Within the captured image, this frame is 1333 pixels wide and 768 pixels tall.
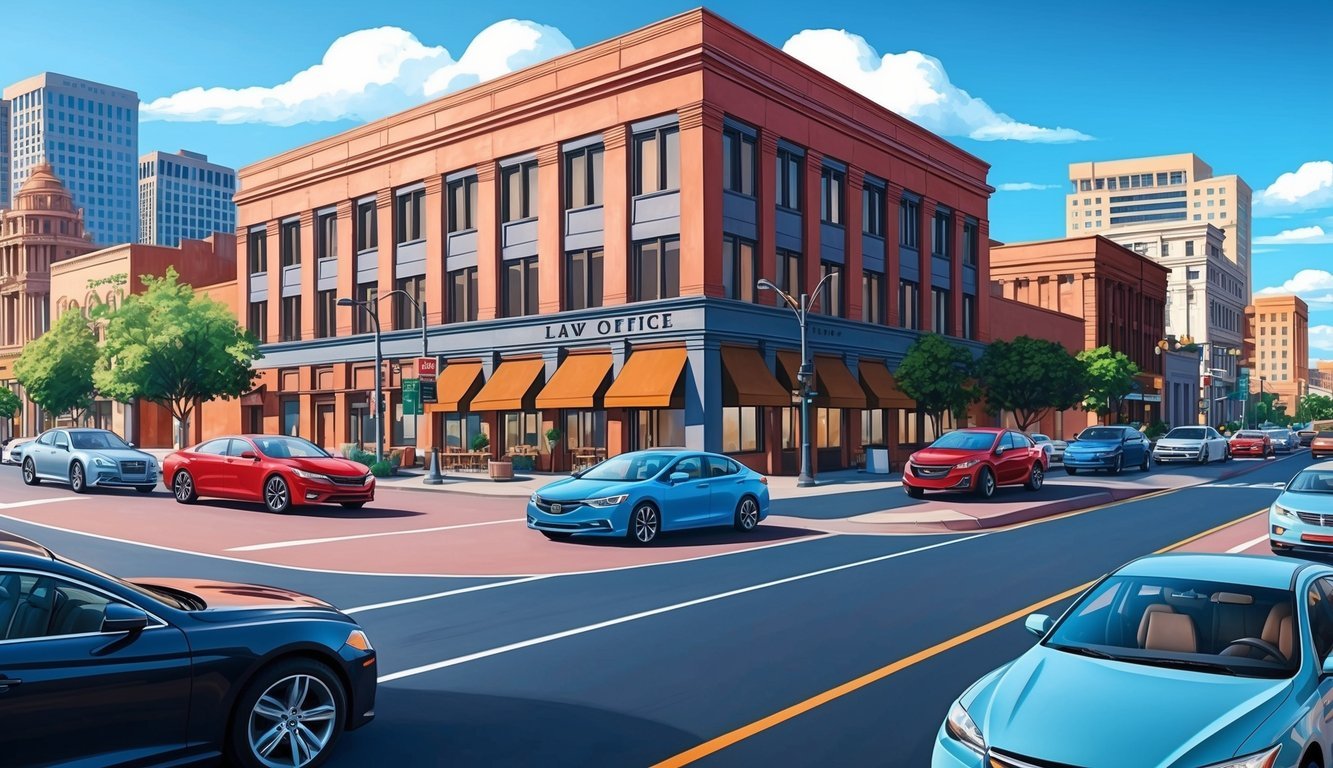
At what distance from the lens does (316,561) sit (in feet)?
50.6

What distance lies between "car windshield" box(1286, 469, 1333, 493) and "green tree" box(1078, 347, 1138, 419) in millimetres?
51277

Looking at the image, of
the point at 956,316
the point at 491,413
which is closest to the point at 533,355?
the point at 491,413

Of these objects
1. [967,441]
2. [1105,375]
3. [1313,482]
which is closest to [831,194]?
[967,441]

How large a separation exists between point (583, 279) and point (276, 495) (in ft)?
64.8

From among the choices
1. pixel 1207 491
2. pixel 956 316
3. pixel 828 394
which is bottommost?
pixel 1207 491

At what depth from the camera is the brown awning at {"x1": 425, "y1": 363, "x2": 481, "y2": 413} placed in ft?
142

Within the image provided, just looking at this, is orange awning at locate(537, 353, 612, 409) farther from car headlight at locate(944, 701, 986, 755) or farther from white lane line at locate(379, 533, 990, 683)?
car headlight at locate(944, 701, 986, 755)

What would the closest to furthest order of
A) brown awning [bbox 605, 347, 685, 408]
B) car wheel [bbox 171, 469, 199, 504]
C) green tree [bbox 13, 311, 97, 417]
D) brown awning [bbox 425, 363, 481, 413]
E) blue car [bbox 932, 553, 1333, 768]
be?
blue car [bbox 932, 553, 1333, 768], car wheel [bbox 171, 469, 199, 504], brown awning [bbox 605, 347, 685, 408], brown awning [bbox 425, 363, 481, 413], green tree [bbox 13, 311, 97, 417]

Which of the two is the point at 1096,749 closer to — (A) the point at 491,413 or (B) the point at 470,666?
(B) the point at 470,666

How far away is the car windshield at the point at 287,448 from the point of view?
23.0 m

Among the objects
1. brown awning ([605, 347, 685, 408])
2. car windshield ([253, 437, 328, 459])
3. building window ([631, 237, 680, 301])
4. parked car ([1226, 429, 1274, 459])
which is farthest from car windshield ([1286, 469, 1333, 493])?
parked car ([1226, 429, 1274, 459])

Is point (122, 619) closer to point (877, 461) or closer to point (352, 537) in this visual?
point (352, 537)

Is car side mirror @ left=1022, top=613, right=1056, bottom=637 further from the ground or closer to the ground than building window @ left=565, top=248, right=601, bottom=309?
closer to the ground

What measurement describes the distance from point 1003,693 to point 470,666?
494 cm
